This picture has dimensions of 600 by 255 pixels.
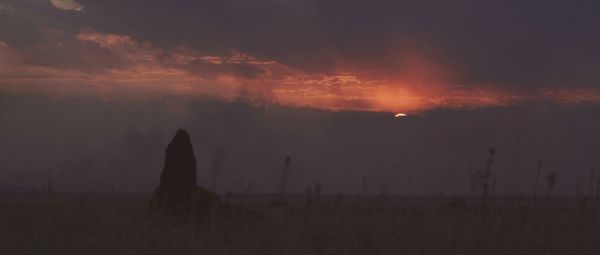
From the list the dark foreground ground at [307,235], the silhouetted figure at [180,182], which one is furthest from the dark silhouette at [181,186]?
the dark foreground ground at [307,235]

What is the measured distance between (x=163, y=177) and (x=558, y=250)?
9.97 metres

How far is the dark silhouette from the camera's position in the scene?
56.3ft

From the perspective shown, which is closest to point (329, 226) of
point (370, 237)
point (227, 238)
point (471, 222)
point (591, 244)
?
point (370, 237)

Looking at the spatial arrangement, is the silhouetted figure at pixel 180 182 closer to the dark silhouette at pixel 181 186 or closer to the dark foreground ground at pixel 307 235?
the dark silhouette at pixel 181 186

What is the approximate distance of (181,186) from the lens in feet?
58.0

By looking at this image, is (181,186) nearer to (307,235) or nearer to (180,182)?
(180,182)

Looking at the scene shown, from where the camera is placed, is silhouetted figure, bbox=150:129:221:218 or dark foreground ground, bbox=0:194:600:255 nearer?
dark foreground ground, bbox=0:194:600:255

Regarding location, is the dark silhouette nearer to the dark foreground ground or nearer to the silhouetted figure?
the silhouetted figure

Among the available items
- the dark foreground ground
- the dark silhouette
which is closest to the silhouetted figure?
the dark silhouette

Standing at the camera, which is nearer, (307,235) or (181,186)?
(307,235)

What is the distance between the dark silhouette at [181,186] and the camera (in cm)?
1716

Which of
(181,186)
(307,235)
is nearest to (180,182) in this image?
(181,186)

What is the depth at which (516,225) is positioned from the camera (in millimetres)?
12242

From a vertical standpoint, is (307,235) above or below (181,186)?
above
